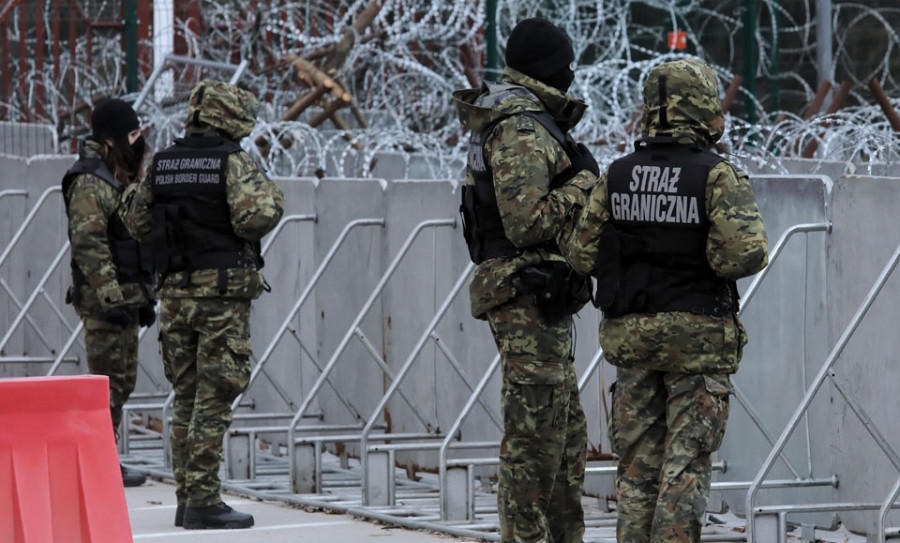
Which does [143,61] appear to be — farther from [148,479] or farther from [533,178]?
[533,178]

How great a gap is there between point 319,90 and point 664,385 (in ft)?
24.8

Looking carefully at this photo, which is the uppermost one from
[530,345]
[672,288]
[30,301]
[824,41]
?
[824,41]

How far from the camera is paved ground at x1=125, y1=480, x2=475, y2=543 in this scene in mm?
6656

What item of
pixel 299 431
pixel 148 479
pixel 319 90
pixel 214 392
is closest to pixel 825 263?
pixel 214 392

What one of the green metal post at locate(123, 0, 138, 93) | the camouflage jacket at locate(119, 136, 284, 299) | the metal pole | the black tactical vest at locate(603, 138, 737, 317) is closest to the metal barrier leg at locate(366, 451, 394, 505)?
the camouflage jacket at locate(119, 136, 284, 299)

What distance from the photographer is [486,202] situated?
5328 millimetres

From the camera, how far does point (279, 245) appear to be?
9.07m

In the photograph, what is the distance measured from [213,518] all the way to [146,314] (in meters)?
1.47

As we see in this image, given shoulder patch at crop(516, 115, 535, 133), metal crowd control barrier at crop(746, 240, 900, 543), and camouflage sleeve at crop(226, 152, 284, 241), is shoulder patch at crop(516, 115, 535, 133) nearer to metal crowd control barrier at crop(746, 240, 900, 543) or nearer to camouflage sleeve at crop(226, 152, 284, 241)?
metal crowd control barrier at crop(746, 240, 900, 543)

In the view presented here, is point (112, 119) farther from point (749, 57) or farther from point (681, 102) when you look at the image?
point (749, 57)

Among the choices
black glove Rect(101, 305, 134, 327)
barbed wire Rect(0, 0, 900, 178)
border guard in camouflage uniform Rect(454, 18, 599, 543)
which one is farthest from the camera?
barbed wire Rect(0, 0, 900, 178)

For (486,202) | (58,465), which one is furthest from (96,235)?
(58,465)

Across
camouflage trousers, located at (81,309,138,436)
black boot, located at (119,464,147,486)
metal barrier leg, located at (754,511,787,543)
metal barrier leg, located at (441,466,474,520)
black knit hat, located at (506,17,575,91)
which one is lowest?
black boot, located at (119,464,147,486)

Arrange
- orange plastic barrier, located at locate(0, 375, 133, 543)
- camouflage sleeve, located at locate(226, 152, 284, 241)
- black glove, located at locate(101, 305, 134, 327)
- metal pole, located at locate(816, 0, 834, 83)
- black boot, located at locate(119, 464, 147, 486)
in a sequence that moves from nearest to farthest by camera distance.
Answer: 1. orange plastic barrier, located at locate(0, 375, 133, 543)
2. camouflage sleeve, located at locate(226, 152, 284, 241)
3. black glove, located at locate(101, 305, 134, 327)
4. black boot, located at locate(119, 464, 147, 486)
5. metal pole, located at locate(816, 0, 834, 83)
